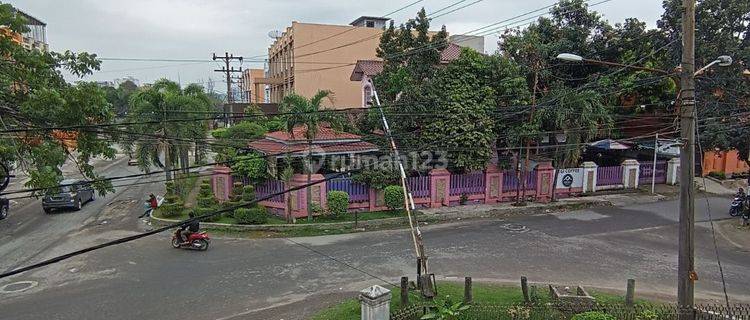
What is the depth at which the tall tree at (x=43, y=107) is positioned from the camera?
7824mm

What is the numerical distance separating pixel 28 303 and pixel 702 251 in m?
18.0

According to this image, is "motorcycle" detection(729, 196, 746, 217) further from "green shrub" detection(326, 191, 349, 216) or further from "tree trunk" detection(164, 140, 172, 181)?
"tree trunk" detection(164, 140, 172, 181)

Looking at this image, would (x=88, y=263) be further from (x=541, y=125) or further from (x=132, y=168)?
→ (x=132, y=168)

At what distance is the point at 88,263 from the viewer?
13273mm

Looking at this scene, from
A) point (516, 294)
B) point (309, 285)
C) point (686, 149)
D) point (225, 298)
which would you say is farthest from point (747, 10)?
point (225, 298)

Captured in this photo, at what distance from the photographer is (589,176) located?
74.1 ft

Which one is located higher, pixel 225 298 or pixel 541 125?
pixel 541 125

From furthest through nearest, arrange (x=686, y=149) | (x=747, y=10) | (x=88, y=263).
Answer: (x=747, y=10), (x=88, y=263), (x=686, y=149)

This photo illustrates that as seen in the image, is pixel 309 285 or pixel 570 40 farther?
Answer: pixel 570 40

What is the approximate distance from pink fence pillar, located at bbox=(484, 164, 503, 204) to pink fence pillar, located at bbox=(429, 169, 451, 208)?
183cm

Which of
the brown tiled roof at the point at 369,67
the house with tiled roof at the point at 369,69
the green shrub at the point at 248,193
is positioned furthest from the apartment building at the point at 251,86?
the green shrub at the point at 248,193

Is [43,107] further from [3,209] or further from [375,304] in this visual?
[3,209]

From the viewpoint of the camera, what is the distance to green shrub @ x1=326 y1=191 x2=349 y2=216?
57.6 ft

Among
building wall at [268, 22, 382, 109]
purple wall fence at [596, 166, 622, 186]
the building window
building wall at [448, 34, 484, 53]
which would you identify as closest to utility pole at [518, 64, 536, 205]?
purple wall fence at [596, 166, 622, 186]
